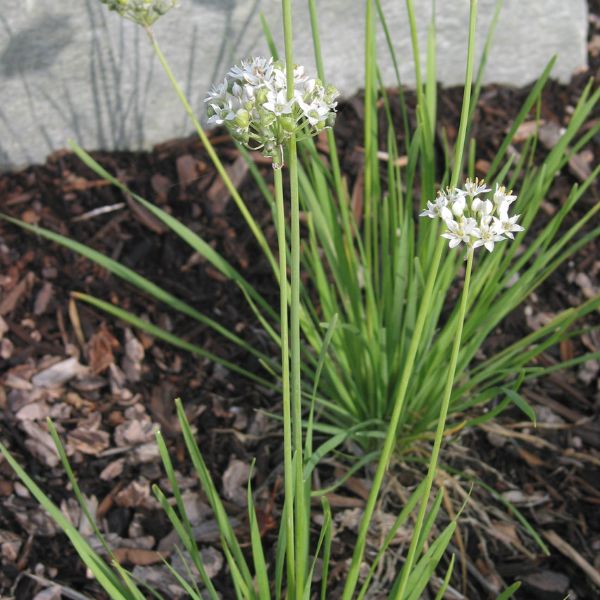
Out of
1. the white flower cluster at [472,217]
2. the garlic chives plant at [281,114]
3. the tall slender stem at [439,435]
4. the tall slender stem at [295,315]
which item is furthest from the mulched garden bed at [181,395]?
the white flower cluster at [472,217]

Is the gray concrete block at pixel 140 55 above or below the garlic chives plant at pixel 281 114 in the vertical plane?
below

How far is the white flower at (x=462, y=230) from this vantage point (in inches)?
36.3

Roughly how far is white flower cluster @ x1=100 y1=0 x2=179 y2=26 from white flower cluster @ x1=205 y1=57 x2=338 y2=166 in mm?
357

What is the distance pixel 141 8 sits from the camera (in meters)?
1.30

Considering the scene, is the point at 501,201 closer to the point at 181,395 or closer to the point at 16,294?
the point at 181,395

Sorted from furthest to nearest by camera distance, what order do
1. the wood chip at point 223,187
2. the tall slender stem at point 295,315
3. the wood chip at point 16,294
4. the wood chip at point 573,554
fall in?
1. the wood chip at point 223,187
2. the wood chip at point 16,294
3. the wood chip at point 573,554
4. the tall slender stem at point 295,315

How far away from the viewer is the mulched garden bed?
1.70 meters

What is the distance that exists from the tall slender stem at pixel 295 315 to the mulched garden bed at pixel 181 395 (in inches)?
17.6

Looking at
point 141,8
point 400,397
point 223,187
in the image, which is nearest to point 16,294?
point 223,187

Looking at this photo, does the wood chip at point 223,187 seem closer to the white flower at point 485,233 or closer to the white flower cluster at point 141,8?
the white flower cluster at point 141,8

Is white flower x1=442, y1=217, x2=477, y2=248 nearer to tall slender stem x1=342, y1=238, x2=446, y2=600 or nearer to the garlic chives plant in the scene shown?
tall slender stem x1=342, y1=238, x2=446, y2=600

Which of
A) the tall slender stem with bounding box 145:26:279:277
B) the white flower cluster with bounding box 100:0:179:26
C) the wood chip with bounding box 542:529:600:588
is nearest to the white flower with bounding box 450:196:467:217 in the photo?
the tall slender stem with bounding box 145:26:279:277

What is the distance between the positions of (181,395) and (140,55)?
956 millimetres

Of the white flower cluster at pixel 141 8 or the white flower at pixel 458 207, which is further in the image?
the white flower cluster at pixel 141 8
